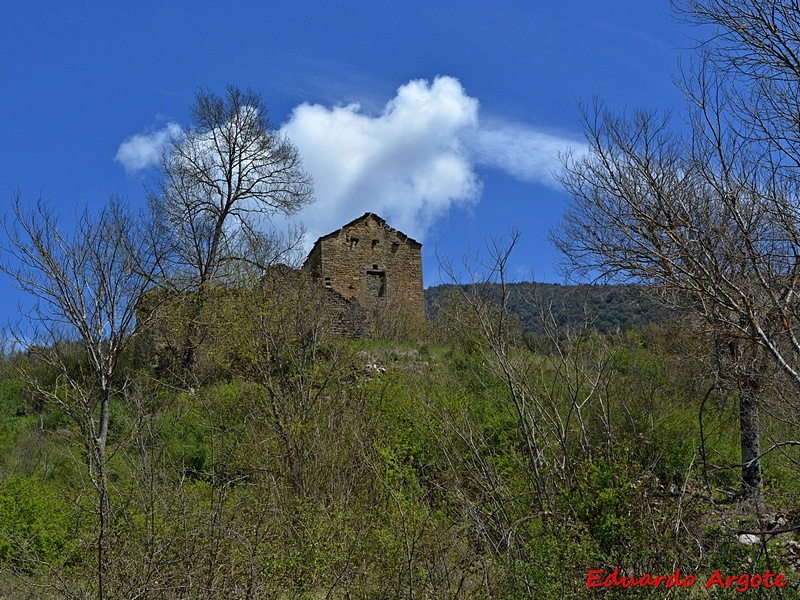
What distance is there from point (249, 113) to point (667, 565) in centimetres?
2183

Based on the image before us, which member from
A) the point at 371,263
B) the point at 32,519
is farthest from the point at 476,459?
the point at 371,263

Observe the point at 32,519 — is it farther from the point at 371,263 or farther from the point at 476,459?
the point at 371,263

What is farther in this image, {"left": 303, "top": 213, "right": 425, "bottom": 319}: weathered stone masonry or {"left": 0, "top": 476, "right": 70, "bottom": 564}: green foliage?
{"left": 303, "top": 213, "right": 425, "bottom": 319}: weathered stone masonry

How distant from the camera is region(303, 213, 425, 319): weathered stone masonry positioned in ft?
95.5

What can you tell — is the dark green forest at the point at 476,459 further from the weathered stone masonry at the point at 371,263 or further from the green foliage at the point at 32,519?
the weathered stone masonry at the point at 371,263

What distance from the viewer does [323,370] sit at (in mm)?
12203

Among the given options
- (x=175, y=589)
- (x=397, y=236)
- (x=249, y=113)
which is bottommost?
(x=175, y=589)

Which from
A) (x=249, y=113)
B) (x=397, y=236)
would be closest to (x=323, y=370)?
(x=249, y=113)

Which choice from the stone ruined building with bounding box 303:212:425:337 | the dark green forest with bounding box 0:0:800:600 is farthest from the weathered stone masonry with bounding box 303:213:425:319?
the dark green forest with bounding box 0:0:800:600

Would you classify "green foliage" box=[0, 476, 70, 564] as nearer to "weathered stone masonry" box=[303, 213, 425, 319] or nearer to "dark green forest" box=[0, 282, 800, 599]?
"dark green forest" box=[0, 282, 800, 599]

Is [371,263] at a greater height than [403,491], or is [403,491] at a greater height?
[371,263]

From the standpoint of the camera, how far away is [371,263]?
29828 mm

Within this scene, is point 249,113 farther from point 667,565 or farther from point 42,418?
point 667,565

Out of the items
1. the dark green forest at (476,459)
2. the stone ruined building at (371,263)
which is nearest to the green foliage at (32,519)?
the dark green forest at (476,459)
